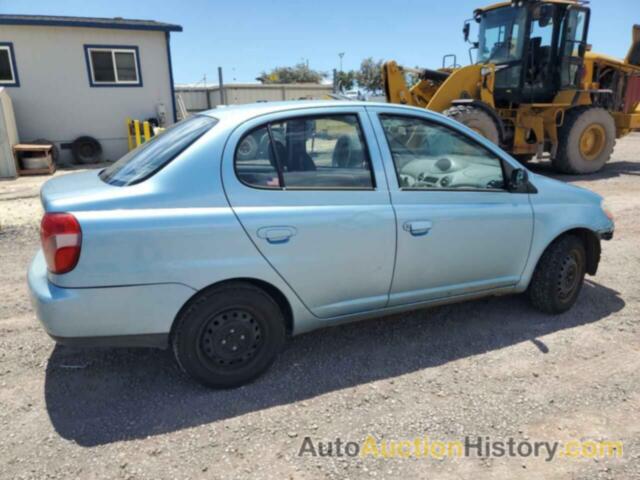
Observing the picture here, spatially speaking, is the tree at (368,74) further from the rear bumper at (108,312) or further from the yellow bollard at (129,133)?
the rear bumper at (108,312)

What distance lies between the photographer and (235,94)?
86.5ft

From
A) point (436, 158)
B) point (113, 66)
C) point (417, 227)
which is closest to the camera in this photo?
point (417, 227)

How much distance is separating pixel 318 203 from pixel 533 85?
9.46m

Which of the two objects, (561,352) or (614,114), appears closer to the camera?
(561,352)

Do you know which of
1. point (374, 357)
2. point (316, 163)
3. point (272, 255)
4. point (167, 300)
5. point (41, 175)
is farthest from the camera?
point (41, 175)

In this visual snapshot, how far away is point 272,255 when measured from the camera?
9.09ft

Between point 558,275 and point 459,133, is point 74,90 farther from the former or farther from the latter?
point 558,275

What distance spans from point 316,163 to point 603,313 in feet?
9.26

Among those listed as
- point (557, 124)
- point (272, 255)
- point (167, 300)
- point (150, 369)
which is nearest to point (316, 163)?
point (272, 255)


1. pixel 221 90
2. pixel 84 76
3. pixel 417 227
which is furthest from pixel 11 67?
pixel 417 227

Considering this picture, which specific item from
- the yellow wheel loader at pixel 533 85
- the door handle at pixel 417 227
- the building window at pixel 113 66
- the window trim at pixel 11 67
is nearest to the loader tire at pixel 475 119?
the yellow wheel loader at pixel 533 85

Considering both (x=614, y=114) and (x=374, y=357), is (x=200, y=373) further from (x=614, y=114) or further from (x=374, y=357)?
(x=614, y=114)

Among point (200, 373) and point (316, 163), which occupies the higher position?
point (316, 163)

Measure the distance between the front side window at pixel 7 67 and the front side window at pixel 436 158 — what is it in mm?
14086
